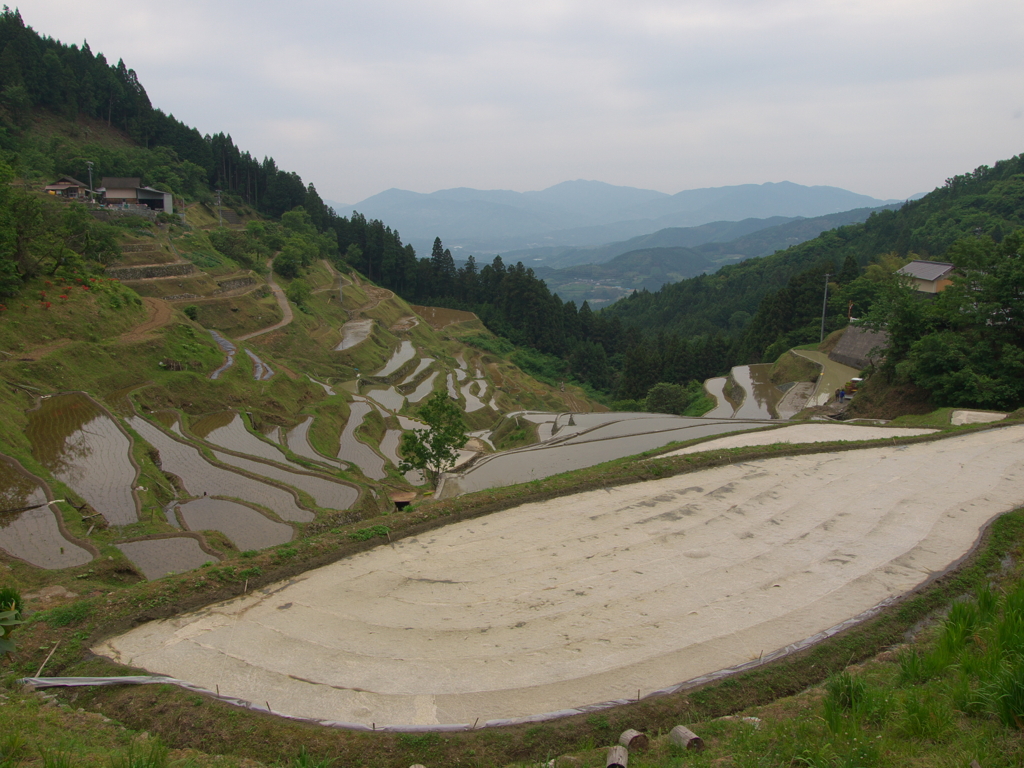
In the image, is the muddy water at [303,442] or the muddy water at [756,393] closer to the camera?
the muddy water at [303,442]

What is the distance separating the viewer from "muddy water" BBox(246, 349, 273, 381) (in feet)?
113

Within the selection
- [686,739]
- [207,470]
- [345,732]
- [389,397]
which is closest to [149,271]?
[389,397]

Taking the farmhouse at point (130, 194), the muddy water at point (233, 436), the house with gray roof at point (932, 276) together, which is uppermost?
the farmhouse at point (130, 194)

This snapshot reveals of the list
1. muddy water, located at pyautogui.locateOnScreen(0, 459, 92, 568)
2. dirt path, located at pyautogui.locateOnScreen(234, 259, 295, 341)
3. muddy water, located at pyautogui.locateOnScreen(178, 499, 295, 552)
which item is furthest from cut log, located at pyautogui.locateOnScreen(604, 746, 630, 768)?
dirt path, located at pyautogui.locateOnScreen(234, 259, 295, 341)

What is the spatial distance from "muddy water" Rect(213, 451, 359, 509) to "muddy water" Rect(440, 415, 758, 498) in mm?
4185

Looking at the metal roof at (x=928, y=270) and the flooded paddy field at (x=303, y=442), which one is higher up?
the metal roof at (x=928, y=270)

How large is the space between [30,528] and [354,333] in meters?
44.2

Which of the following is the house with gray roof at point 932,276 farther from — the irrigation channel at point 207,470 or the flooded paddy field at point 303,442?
the flooded paddy field at point 303,442

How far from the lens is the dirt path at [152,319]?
98.1 ft

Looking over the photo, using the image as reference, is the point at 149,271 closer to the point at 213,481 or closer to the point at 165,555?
the point at 213,481

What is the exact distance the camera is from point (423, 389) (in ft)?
164

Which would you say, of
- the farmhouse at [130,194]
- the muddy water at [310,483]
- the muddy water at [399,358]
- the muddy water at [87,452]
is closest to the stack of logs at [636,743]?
the muddy water at [310,483]

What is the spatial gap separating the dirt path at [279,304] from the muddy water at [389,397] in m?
9.65

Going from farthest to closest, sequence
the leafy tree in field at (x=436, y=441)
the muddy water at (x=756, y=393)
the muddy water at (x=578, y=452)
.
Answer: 1. the muddy water at (x=756, y=393)
2. the leafy tree in field at (x=436, y=441)
3. the muddy water at (x=578, y=452)
